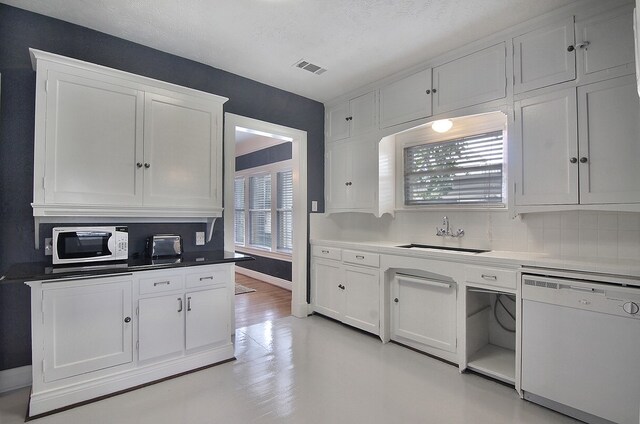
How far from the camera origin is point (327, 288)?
12.1 ft

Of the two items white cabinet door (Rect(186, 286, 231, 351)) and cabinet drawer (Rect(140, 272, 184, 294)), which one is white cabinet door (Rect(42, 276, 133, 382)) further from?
white cabinet door (Rect(186, 286, 231, 351))

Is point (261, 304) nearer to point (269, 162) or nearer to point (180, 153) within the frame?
point (180, 153)

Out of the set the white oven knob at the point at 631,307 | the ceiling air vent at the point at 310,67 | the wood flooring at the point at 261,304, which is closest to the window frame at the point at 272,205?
the wood flooring at the point at 261,304

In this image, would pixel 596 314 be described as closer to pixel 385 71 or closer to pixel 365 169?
pixel 365 169

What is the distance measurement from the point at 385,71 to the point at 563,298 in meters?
2.54

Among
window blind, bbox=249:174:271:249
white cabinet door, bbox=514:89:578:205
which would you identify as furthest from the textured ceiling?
window blind, bbox=249:174:271:249

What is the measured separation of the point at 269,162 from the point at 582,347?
499 cm

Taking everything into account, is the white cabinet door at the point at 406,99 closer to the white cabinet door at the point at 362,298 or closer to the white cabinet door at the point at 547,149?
the white cabinet door at the point at 547,149

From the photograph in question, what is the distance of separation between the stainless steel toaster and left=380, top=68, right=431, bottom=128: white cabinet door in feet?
7.87

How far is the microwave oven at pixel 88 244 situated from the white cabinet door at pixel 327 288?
2.10 metres

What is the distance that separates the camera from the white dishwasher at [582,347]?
67.1 inches

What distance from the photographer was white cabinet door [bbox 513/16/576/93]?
215cm

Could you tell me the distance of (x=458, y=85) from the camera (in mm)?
2742

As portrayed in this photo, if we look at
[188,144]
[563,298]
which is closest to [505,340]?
[563,298]
